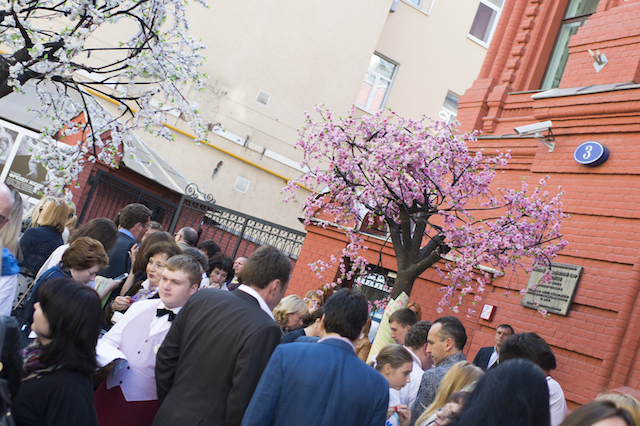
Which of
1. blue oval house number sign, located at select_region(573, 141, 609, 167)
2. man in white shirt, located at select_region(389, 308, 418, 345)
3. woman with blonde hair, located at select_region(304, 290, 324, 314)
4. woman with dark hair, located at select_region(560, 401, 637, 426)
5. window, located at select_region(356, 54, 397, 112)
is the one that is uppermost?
window, located at select_region(356, 54, 397, 112)

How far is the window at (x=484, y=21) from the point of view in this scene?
22266 millimetres

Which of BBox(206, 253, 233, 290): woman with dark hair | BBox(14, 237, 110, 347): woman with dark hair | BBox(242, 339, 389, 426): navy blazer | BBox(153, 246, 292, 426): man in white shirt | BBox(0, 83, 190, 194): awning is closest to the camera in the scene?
BBox(242, 339, 389, 426): navy blazer

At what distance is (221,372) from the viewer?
3.33 meters

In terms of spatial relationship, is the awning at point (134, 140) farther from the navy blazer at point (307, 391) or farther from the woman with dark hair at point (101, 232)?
the navy blazer at point (307, 391)

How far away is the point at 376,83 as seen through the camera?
21.0 meters

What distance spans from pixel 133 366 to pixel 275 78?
16.2 metres

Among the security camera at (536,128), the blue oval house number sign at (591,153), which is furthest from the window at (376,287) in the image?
the blue oval house number sign at (591,153)

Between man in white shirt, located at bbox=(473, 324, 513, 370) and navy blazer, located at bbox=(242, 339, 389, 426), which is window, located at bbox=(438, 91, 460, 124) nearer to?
man in white shirt, located at bbox=(473, 324, 513, 370)

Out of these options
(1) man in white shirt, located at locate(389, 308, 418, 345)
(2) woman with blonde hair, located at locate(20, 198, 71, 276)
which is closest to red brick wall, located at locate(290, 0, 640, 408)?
(1) man in white shirt, located at locate(389, 308, 418, 345)

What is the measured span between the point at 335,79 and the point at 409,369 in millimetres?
16370

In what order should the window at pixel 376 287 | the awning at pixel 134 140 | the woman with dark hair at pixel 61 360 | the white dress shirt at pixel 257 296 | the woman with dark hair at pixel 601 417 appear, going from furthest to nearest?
the awning at pixel 134 140, the window at pixel 376 287, the white dress shirt at pixel 257 296, the woman with dark hair at pixel 61 360, the woman with dark hair at pixel 601 417

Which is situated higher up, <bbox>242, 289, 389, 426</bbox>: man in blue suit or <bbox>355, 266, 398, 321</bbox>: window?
<bbox>355, 266, 398, 321</bbox>: window

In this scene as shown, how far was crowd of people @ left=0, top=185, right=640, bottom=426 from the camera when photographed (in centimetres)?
249

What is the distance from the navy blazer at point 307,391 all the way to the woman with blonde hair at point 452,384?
580 mm
